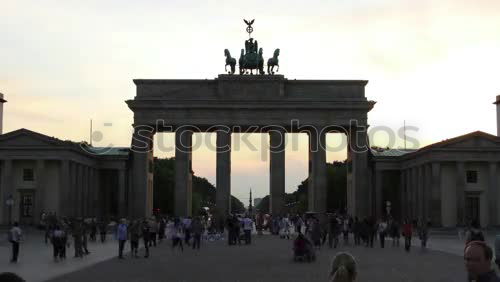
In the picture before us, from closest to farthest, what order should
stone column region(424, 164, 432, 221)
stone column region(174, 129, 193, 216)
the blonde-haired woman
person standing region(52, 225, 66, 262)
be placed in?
the blonde-haired woman, person standing region(52, 225, 66, 262), stone column region(424, 164, 432, 221), stone column region(174, 129, 193, 216)

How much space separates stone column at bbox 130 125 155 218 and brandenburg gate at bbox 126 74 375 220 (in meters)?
0.03

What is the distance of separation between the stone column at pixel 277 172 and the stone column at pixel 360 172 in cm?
684

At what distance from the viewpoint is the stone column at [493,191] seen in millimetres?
67812

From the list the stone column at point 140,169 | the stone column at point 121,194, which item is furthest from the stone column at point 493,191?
the stone column at point 121,194

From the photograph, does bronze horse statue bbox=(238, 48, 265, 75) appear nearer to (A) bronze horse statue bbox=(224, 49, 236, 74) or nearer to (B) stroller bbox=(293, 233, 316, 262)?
(A) bronze horse statue bbox=(224, 49, 236, 74)

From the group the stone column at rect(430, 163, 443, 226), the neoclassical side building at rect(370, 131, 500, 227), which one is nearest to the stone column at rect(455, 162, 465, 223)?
the neoclassical side building at rect(370, 131, 500, 227)

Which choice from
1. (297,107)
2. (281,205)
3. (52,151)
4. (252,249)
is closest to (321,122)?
(297,107)

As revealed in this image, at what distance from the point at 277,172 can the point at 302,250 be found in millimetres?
44339

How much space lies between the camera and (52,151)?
230 feet

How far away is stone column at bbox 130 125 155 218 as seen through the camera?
76.5 m

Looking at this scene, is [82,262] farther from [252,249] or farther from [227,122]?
[227,122]

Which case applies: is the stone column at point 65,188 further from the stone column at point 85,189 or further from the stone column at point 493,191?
the stone column at point 493,191

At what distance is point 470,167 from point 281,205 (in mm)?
18025

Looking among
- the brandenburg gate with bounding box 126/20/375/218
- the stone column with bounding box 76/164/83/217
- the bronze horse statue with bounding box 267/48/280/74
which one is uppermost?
the bronze horse statue with bounding box 267/48/280/74
